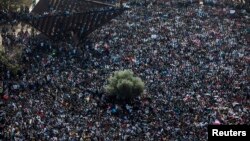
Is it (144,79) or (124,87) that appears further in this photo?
(144,79)

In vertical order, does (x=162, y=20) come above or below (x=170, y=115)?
above

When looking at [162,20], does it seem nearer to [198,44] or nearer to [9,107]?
[198,44]

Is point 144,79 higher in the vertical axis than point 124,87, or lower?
lower

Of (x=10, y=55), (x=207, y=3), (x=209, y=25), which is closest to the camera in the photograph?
(x=10, y=55)

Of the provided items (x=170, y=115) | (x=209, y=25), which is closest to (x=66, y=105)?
(x=170, y=115)

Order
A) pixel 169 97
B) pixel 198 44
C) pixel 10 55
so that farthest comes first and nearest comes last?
pixel 198 44
pixel 10 55
pixel 169 97

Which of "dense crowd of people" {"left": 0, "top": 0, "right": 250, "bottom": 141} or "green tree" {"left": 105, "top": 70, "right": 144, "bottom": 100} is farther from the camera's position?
"green tree" {"left": 105, "top": 70, "right": 144, "bottom": 100}
